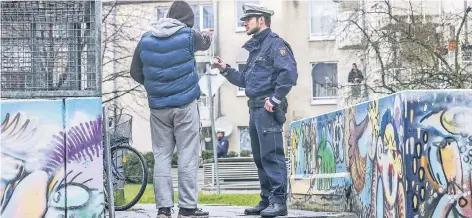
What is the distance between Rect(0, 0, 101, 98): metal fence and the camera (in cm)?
810

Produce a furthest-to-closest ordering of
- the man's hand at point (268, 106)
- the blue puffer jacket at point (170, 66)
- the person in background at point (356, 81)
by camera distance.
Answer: the person in background at point (356, 81)
the man's hand at point (268, 106)
the blue puffer jacket at point (170, 66)

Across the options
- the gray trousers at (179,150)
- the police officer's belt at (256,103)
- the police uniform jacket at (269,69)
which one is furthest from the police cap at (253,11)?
the gray trousers at (179,150)

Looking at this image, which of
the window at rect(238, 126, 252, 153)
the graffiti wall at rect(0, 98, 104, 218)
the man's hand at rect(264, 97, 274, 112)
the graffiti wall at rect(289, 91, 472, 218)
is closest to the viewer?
the graffiti wall at rect(0, 98, 104, 218)

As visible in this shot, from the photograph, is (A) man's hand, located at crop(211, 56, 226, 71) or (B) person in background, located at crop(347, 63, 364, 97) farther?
(B) person in background, located at crop(347, 63, 364, 97)

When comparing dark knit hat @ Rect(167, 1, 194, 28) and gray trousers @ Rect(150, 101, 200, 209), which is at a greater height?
dark knit hat @ Rect(167, 1, 194, 28)

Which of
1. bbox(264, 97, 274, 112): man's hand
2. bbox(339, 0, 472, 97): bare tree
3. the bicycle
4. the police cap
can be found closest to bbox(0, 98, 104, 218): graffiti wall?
bbox(264, 97, 274, 112): man's hand

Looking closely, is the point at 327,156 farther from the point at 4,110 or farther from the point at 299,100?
the point at 299,100

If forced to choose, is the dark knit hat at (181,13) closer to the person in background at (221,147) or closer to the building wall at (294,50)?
the person in background at (221,147)

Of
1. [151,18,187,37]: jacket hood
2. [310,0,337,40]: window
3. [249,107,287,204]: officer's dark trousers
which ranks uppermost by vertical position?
[310,0,337,40]: window

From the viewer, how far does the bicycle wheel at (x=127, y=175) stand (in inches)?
465

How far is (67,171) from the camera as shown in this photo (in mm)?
7746

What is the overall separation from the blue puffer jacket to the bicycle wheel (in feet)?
10.3

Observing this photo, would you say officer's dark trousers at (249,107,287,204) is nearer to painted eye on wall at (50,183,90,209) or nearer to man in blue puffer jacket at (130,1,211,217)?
man in blue puffer jacket at (130,1,211,217)

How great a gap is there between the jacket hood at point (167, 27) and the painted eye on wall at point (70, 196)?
5.51 ft
